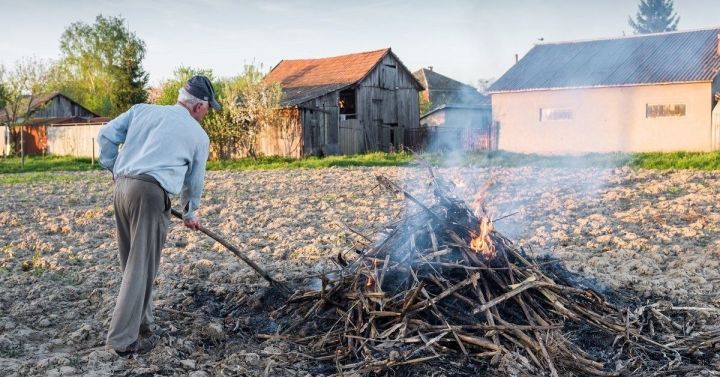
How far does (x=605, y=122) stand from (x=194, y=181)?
23.1 meters

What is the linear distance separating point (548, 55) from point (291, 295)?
2575cm

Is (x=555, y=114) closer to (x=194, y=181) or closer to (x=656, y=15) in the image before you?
(x=194, y=181)

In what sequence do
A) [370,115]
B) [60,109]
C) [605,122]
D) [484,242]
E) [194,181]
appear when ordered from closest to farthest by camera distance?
[194,181] < [484,242] < [605,122] < [370,115] < [60,109]

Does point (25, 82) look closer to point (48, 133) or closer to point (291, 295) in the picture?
point (48, 133)

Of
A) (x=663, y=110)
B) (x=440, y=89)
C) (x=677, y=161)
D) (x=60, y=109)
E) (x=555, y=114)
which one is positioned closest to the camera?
(x=677, y=161)

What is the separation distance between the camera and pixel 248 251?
8.54 metres

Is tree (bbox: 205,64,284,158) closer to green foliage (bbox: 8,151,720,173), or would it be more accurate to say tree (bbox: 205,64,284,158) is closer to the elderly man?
green foliage (bbox: 8,151,720,173)

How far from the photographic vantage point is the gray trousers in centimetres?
488

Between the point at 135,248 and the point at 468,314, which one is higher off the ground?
the point at 135,248

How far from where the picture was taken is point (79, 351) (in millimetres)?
5012

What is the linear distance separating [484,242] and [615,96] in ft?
71.3

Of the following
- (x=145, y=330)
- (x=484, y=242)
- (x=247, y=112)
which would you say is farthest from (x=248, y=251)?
(x=247, y=112)

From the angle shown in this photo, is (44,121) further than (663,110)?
Yes

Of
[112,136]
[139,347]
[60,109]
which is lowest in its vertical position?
[139,347]
